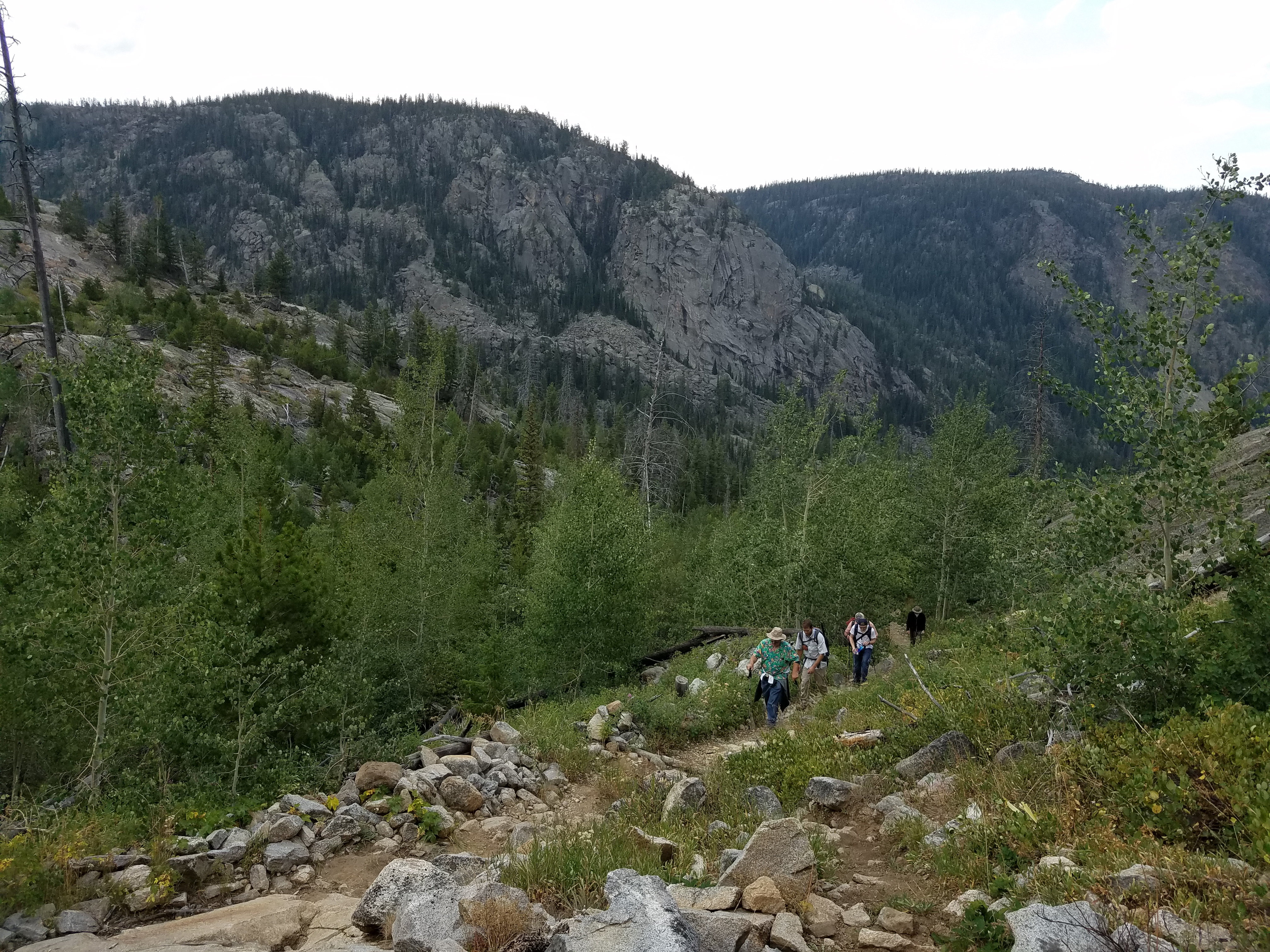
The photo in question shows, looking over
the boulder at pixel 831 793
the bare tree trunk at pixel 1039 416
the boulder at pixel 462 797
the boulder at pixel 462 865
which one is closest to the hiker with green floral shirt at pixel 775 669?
the boulder at pixel 831 793

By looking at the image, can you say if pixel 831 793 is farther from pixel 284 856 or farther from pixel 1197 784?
pixel 284 856

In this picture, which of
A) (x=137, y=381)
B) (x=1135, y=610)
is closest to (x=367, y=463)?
(x=137, y=381)

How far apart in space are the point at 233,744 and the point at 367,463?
45.0 m

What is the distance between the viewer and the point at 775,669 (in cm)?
1214

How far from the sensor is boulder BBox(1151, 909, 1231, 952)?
3.69m

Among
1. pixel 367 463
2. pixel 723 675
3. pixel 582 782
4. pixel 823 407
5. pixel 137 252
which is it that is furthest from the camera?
pixel 137 252

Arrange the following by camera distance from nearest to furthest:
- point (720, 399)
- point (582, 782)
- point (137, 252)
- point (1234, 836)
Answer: point (1234, 836) → point (582, 782) → point (137, 252) → point (720, 399)

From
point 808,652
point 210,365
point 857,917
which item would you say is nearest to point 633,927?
point 857,917

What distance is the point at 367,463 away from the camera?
5197 cm

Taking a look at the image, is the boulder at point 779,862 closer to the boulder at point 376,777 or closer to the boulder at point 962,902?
the boulder at point 962,902

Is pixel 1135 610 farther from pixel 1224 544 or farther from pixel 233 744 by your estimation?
pixel 233 744

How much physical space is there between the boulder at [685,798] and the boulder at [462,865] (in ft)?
7.40

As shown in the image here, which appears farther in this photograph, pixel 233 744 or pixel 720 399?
pixel 720 399

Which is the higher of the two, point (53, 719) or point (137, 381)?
point (137, 381)
